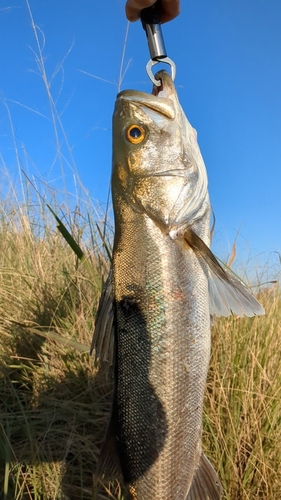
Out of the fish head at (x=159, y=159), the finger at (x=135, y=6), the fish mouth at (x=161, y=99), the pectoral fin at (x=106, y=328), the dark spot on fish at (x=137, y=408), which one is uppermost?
the finger at (x=135, y=6)

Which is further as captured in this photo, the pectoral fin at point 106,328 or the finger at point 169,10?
the finger at point 169,10

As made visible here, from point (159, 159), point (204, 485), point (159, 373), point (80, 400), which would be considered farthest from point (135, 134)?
point (80, 400)

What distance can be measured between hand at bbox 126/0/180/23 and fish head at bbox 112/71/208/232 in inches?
17.2

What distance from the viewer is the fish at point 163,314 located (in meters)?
1.77

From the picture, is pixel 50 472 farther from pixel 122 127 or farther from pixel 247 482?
pixel 122 127

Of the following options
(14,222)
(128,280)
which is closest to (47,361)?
(128,280)

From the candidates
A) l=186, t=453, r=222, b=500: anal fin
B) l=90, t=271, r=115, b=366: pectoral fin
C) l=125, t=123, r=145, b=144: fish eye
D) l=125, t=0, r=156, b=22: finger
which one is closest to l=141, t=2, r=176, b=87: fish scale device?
l=125, t=0, r=156, b=22: finger

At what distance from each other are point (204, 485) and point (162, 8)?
2068 mm

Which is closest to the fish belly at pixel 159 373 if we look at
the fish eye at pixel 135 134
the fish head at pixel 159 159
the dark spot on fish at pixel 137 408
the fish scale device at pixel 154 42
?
the dark spot on fish at pixel 137 408

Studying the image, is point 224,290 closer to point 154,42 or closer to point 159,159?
point 159,159

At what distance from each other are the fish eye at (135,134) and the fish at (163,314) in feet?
0.26

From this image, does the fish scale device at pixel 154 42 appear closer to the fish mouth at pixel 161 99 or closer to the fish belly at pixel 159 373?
the fish mouth at pixel 161 99

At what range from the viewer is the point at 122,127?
208 centimetres

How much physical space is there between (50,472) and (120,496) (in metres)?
0.42
